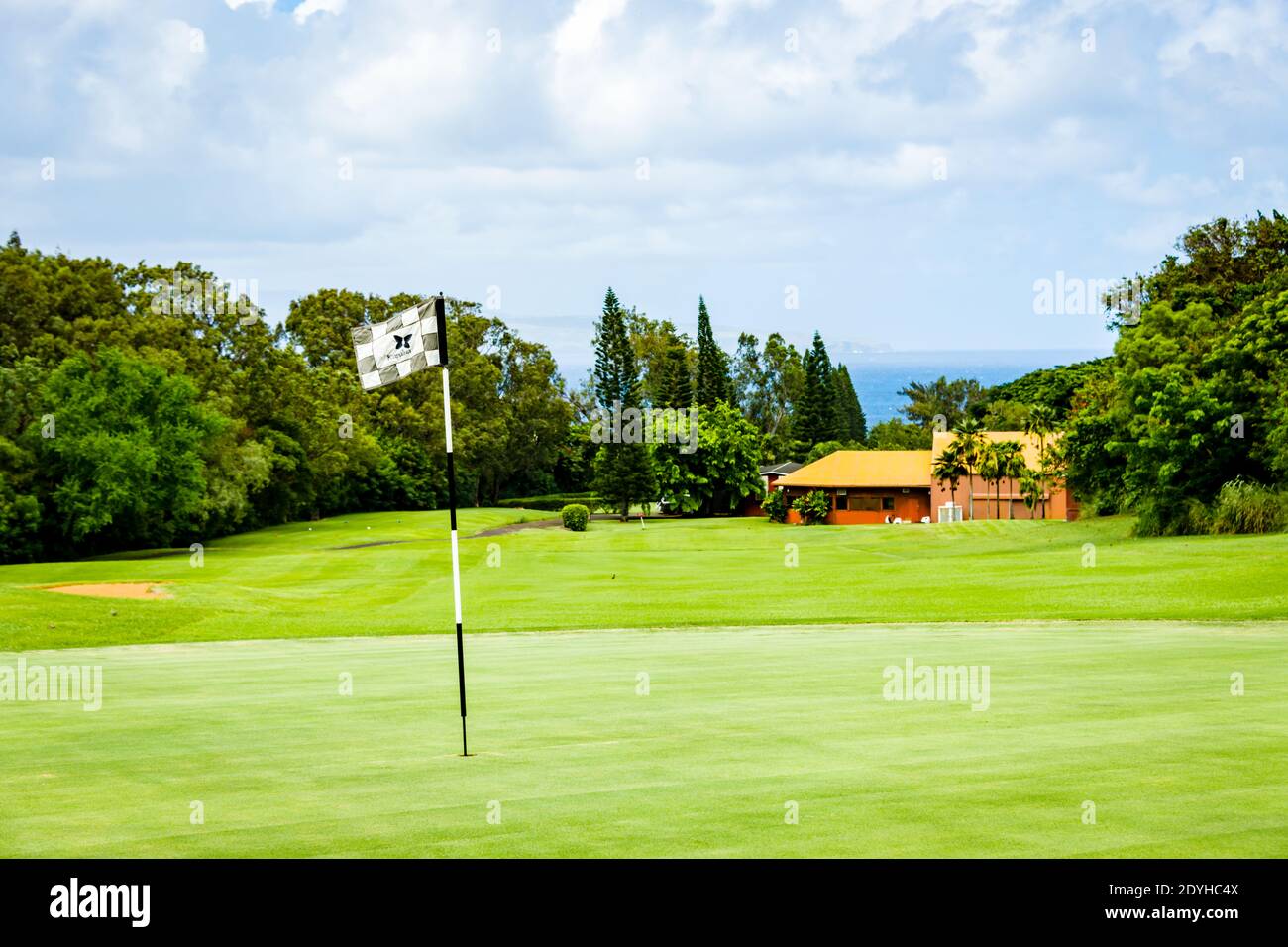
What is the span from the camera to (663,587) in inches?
1533

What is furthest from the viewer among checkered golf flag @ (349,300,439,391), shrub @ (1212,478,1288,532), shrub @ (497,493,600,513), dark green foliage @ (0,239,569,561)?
shrub @ (497,493,600,513)

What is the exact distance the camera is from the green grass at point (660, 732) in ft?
26.8

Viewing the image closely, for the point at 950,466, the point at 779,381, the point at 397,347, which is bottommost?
the point at 950,466

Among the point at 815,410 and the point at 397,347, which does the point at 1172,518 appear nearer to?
the point at 397,347

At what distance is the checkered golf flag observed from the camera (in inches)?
531

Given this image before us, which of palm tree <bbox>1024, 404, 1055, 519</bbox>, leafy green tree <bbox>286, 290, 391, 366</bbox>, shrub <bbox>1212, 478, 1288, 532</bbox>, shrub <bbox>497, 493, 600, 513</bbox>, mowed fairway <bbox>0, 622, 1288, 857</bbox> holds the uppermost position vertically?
leafy green tree <bbox>286, 290, 391, 366</bbox>

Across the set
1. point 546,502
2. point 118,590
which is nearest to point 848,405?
point 546,502

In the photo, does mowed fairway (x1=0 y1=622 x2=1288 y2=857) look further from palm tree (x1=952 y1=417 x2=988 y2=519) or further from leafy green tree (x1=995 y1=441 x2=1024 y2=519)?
palm tree (x1=952 y1=417 x2=988 y2=519)

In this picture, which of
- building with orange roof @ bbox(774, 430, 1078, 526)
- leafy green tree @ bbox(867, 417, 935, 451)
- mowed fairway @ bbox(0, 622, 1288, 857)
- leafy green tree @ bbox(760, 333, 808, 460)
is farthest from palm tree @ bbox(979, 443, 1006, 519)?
mowed fairway @ bbox(0, 622, 1288, 857)

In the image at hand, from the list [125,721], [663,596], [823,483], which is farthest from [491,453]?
[125,721]

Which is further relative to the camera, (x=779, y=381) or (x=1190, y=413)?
(x=779, y=381)

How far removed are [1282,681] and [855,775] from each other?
7741mm

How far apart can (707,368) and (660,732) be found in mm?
105739

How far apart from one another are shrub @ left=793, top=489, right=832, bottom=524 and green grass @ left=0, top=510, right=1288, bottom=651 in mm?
27980
